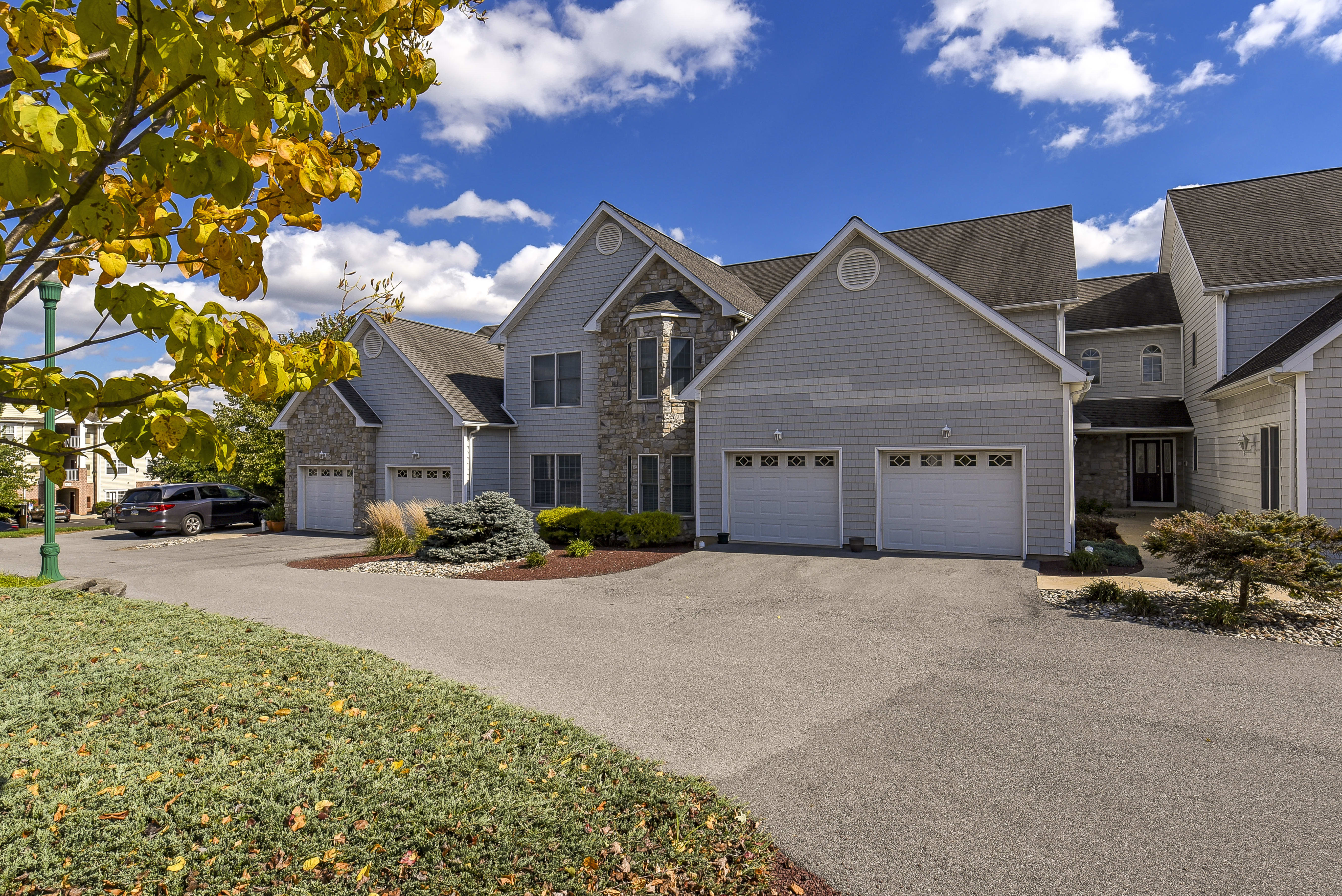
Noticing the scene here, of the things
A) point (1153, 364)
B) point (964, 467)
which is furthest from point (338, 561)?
point (1153, 364)

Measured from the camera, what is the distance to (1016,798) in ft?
15.4

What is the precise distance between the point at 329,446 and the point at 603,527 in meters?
10.5

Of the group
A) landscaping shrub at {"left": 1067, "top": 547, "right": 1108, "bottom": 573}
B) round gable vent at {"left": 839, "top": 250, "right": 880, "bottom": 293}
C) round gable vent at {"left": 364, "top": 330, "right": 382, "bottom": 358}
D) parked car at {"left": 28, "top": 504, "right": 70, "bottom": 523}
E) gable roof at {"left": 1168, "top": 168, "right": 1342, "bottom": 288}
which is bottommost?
parked car at {"left": 28, "top": 504, "right": 70, "bottom": 523}

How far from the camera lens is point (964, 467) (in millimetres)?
15055

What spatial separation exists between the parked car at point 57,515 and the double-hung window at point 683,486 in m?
31.2

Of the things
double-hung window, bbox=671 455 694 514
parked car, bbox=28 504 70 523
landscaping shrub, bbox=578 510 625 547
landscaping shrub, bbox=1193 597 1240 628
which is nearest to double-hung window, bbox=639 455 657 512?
double-hung window, bbox=671 455 694 514

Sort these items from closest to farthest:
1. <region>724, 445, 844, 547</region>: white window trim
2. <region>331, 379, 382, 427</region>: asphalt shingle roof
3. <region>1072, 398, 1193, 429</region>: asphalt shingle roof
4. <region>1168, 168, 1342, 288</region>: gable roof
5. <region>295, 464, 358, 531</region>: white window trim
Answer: <region>724, 445, 844, 547</region>: white window trim, <region>1168, 168, 1342, 288</region>: gable roof, <region>331, 379, 382, 427</region>: asphalt shingle roof, <region>1072, 398, 1193, 429</region>: asphalt shingle roof, <region>295, 464, 358, 531</region>: white window trim

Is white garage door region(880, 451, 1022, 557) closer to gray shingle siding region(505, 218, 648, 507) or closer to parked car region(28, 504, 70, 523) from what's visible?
gray shingle siding region(505, 218, 648, 507)

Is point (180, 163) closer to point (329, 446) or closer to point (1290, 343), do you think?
point (1290, 343)

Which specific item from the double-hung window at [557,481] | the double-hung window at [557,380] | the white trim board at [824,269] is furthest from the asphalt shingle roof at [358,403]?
the white trim board at [824,269]

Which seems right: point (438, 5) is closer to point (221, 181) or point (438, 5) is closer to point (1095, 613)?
point (221, 181)

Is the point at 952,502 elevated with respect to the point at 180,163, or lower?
lower

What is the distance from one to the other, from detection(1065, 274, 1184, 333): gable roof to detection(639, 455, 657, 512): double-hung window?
48.3 ft

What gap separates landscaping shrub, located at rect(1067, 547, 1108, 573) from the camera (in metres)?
12.7
